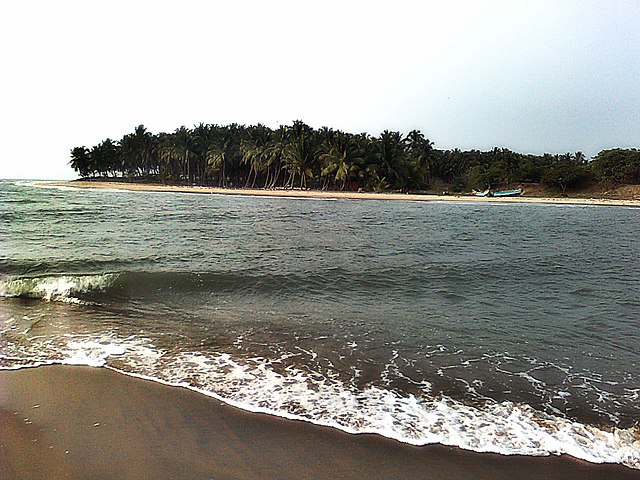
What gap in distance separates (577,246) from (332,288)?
1243 cm

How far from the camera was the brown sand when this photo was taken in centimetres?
334

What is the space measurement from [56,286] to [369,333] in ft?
21.8

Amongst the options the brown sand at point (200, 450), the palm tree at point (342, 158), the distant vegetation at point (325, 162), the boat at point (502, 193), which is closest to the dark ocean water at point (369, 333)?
the brown sand at point (200, 450)

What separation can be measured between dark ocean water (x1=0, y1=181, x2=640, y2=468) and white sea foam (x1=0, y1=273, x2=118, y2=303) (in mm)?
46

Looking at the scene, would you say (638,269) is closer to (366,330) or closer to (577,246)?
(577,246)

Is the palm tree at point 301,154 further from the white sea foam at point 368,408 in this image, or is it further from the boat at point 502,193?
the white sea foam at point 368,408

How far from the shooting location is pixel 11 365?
5289 mm

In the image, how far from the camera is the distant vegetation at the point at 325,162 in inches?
2842

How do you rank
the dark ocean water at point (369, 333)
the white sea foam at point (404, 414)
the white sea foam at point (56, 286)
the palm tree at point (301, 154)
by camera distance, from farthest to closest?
the palm tree at point (301, 154)
the white sea foam at point (56, 286)
the dark ocean water at point (369, 333)
the white sea foam at point (404, 414)

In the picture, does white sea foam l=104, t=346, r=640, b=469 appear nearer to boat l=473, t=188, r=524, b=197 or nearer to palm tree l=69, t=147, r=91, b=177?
Answer: boat l=473, t=188, r=524, b=197

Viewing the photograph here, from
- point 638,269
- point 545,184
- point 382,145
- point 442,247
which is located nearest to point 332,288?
point 442,247

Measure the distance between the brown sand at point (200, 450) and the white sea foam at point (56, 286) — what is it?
5154 mm

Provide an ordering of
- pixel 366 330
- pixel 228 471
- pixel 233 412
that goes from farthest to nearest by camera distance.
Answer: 1. pixel 366 330
2. pixel 233 412
3. pixel 228 471

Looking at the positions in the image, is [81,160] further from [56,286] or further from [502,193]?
[56,286]
